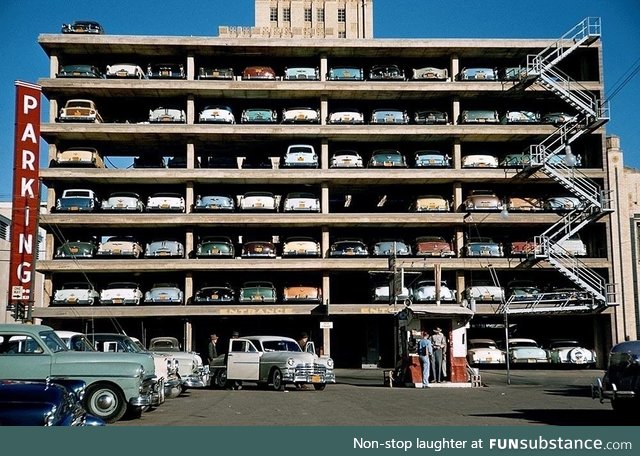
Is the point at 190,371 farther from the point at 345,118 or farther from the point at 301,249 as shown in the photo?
the point at 345,118

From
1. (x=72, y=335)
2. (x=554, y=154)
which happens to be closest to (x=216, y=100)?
(x=554, y=154)

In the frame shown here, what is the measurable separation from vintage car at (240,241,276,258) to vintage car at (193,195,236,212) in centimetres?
258

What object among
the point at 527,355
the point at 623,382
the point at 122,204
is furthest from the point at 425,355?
the point at 122,204

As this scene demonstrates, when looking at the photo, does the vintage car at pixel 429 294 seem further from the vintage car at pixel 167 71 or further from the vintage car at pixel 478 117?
the vintage car at pixel 167 71

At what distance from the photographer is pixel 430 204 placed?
47.9 m

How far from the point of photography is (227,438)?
11406 millimetres

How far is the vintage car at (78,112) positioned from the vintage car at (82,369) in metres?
32.7

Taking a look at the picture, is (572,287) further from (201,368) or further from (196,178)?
(201,368)

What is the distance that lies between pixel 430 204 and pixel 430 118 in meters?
5.30

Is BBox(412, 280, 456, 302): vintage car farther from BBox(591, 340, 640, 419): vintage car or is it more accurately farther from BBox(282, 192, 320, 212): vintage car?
BBox(591, 340, 640, 419): vintage car

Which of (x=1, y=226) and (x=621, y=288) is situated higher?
(x=1, y=226)

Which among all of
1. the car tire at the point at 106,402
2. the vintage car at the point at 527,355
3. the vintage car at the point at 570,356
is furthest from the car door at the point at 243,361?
the vintage car at the point at 570,356

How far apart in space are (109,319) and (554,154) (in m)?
27.5

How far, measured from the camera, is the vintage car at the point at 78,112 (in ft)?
155
